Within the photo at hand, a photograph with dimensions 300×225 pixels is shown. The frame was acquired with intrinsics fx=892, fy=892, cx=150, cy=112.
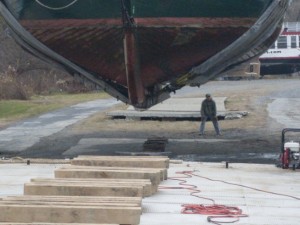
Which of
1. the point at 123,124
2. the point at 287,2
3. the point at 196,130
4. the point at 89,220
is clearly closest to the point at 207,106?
the point at 196,130

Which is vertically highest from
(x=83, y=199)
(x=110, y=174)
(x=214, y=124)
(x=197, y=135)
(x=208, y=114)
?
(x=208, y=114)

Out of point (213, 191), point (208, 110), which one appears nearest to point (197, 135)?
point (208, 110)

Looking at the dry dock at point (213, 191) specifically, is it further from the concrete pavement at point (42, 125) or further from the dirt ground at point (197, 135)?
the concrete pavement at point (42, 125)

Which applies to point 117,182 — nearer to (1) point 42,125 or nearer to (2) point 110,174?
(2) point 110,174

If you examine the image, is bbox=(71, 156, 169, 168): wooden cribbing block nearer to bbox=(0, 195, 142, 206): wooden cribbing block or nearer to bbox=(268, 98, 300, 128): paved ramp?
bbox=(0, 195, 142, 206): wooden cribbing block

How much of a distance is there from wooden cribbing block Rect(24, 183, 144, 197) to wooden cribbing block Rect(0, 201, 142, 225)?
1.60m

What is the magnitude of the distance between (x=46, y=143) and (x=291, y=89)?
967 inches

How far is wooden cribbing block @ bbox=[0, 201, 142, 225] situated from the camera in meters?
9.02

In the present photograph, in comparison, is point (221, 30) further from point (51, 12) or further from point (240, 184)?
point (240, 184)

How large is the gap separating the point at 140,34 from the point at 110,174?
6.13 metres

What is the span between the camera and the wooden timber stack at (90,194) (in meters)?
9.05

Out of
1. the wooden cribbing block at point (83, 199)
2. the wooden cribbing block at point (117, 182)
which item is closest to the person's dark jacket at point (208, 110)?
the wooden cribbing block at point (117, 182)

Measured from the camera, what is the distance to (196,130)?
89.4 feet

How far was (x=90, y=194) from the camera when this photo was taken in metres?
10.9
